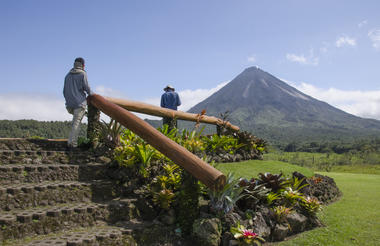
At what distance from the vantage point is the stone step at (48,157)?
416 cm

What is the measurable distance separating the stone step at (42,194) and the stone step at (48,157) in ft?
2.57

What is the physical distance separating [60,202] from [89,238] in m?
0.94

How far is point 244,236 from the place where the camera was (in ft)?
10.4

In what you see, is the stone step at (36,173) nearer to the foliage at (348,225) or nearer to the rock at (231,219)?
the rock at (231,219)

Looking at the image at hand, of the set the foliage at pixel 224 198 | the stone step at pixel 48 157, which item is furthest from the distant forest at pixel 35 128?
the foliage at pixel 224 198

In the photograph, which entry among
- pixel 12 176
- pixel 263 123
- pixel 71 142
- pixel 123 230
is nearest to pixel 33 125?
pixel 71 142

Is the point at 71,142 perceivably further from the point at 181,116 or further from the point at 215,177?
the point at 215,177

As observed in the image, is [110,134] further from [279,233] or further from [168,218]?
[279,233]

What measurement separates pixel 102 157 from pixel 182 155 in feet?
6.51

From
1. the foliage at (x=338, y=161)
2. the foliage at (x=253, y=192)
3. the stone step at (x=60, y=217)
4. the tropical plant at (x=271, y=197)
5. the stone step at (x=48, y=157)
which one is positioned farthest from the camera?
the foliage at (x=338, y=161)

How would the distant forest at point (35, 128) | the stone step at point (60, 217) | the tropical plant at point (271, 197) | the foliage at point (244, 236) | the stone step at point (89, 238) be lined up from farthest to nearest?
the distant forest at point (35, 128) → the tropical plant at point (271, 197) → the foliage at point (244, 236) → the stone step at point (60, 217) → the stone step at point (89, 238)

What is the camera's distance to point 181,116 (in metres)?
6.83

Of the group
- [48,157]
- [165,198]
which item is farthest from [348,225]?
[48,157]

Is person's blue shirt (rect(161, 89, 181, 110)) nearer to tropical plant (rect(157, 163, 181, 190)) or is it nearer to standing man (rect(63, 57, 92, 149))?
standing man (rect(63, 57, 92, 149))
